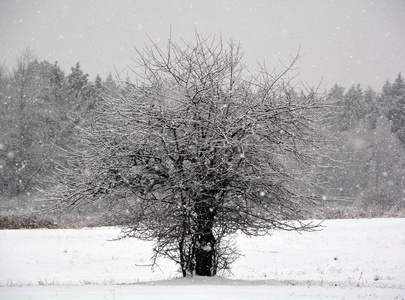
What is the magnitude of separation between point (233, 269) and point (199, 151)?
8.09m

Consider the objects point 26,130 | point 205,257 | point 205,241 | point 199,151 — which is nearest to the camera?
point 199,151

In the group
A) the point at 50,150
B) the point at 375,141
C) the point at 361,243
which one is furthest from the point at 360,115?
the point at 361,243

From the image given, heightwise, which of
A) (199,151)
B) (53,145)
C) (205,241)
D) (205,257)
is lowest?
(205,257)

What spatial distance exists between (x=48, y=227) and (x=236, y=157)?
19.1m

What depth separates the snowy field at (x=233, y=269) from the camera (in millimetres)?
8070

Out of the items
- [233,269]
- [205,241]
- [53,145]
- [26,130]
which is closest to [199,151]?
[205,241]

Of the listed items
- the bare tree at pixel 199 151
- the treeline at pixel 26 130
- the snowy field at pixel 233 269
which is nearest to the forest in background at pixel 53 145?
the treeline at pixel 26 130

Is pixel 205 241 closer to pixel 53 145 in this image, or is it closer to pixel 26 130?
pixel 26 130

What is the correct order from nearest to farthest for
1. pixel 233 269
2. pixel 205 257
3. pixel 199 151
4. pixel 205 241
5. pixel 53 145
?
1. pixel 199 151
2. pixel 205 241
3. pixel 205 257
4. pixel 233 269
5. pixel 53 145

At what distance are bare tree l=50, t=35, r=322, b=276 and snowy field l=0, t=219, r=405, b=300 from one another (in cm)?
129

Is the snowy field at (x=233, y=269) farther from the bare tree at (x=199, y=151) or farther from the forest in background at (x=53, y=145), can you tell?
the forest in background at (x=53, y=145)

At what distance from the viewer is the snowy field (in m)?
8.07

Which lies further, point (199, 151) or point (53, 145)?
point (53, 145)

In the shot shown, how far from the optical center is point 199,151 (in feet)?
30.3
